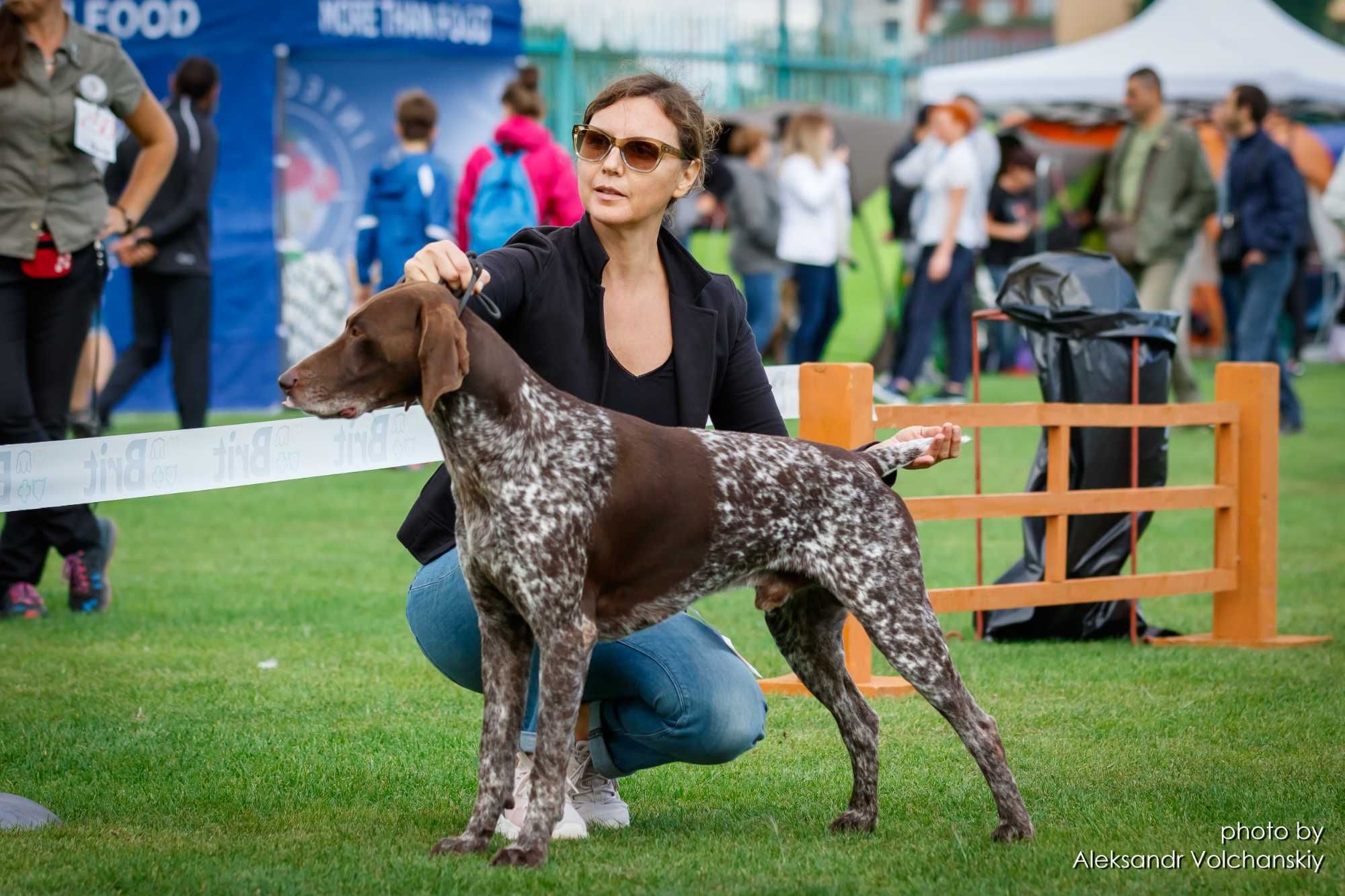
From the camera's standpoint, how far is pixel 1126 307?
6.61 m

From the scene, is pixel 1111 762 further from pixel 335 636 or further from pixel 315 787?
pixel 335 636

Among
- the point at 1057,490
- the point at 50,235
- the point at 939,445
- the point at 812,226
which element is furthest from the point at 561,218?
the point at 939,445

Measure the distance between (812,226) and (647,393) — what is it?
11332 mm

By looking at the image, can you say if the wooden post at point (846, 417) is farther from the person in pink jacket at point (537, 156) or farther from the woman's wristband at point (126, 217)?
the person in pink jacket at point (537, 156)

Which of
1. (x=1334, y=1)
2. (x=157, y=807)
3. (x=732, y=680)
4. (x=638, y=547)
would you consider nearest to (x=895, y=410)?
(x=732, y=680)

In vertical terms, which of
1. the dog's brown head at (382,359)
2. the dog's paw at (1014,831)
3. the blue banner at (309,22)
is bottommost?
the dog's paw at (1014,831)

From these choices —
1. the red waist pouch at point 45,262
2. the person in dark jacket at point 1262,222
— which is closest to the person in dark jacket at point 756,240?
the person in dark jacket at point 1262,222

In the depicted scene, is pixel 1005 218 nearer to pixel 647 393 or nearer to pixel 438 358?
pixel 647 393

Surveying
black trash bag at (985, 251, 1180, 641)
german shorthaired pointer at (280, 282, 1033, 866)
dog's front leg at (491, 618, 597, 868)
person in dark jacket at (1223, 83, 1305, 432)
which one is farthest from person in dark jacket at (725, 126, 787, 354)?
dog's front leg at (491, 618, 597, 868)

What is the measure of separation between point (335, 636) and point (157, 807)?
226 cm

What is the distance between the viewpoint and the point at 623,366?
390 centimetres

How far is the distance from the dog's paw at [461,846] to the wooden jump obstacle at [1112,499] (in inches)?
70.2

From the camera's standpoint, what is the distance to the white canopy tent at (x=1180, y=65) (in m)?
20.0

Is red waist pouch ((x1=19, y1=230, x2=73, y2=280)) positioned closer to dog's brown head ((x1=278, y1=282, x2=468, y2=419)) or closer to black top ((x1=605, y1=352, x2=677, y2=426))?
black top ((x1=605, y1=352, x2=677, y2=426))
